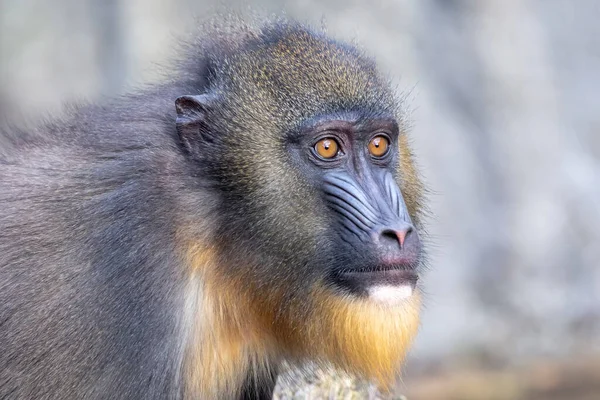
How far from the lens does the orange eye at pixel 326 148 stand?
413 cm

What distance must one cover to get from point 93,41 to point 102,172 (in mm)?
6457

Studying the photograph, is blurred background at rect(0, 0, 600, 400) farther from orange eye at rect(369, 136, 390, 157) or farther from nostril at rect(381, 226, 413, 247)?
nostril at rect(381, 226, 413, 247)

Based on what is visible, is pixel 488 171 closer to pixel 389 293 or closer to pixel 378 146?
pixel 378 146

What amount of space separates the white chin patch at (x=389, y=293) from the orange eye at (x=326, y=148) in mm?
636

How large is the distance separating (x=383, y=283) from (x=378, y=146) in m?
0.72

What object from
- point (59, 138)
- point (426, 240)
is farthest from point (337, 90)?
point (59, 138)

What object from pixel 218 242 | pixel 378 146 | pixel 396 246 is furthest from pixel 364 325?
pixel 378 146

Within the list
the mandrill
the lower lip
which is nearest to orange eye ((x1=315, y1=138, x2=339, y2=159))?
the mandrill

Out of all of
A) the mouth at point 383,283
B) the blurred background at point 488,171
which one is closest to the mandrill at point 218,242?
the mouth at point 383,283

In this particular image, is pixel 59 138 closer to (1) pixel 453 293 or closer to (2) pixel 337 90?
(2) pixel 337 90

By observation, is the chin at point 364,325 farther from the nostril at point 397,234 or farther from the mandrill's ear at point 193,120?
the mandrill's ear at point 193,120

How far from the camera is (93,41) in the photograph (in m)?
10.3

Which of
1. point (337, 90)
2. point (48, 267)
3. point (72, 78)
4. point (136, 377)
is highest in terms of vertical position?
point (72, 78)

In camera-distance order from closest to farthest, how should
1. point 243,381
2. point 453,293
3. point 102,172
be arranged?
point 102,172, point 243,381, point 453,293
